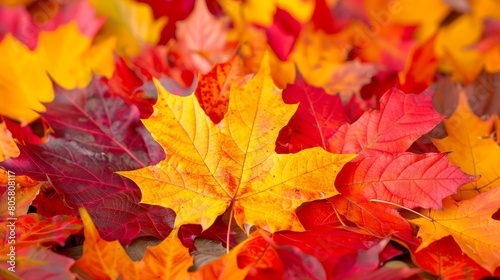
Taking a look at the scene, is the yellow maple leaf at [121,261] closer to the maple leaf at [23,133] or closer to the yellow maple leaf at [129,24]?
the maple leaf at [23,133]

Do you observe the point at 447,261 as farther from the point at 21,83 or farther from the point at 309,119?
the point at 21,83

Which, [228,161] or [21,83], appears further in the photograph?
[21,83]

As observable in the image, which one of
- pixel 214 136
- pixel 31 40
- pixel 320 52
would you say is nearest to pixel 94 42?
pixel 31 40

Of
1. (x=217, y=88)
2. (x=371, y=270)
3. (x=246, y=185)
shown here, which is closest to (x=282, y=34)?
(x=217, y=88)

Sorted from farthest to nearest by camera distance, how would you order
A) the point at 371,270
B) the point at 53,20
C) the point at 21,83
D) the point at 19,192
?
the point at 53,20 → the point at 21,83 → the point at 19,192 → the point at 371,270

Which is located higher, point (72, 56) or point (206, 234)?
point (72, 56)

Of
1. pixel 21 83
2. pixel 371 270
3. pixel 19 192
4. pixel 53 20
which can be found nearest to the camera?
pixel 371 270
